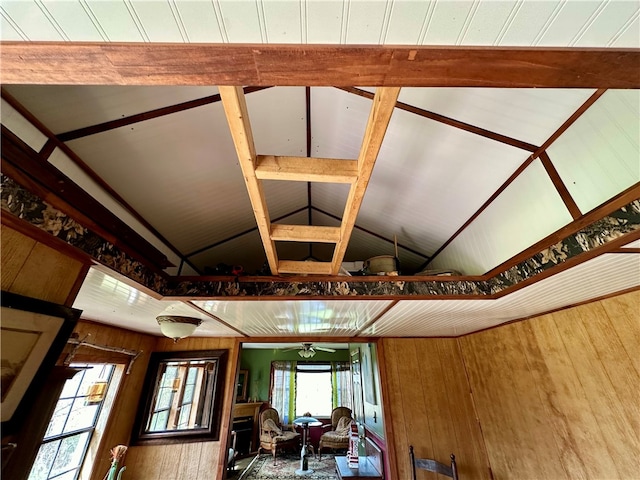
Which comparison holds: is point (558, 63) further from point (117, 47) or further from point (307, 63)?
point (117, 47)

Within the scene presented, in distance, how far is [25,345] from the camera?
875 millimetres

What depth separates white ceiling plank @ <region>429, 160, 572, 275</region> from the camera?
1.34 m

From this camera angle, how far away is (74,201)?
1.06 metres

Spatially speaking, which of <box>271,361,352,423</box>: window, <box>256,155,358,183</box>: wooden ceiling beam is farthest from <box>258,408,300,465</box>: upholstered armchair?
<box>256,155,358,183</box>: wooden ceiling beam

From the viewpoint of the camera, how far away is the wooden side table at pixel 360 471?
3.06 metres

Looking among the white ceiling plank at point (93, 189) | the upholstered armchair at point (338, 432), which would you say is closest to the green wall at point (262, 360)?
the upholstered armchair at point (338, 432)

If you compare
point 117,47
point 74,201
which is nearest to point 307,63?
point 117,47

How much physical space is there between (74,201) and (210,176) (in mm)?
724

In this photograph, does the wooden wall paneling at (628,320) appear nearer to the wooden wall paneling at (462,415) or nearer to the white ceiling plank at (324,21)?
the wooden wall paneling at (462,415)

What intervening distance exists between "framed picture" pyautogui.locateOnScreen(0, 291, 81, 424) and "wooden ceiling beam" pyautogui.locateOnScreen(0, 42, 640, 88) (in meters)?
0.73

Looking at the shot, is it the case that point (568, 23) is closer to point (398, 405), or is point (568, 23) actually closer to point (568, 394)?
point (568, 394)

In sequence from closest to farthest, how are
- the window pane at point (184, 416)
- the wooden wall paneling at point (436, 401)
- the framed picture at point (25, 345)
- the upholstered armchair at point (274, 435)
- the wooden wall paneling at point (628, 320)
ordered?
the framed picture at point (25, 345), the wooden wall paneling at point (628, 320), the wooden wall paneling at point (436, 401), the window pane at point (184, 416), the upholstered armchair at point (274, 435)

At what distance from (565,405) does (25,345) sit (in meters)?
3.18

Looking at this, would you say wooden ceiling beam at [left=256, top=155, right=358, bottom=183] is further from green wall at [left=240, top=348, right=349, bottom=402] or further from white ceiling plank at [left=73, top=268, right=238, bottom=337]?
green wall at [left=240, top=348, right=349, bottom=402]
